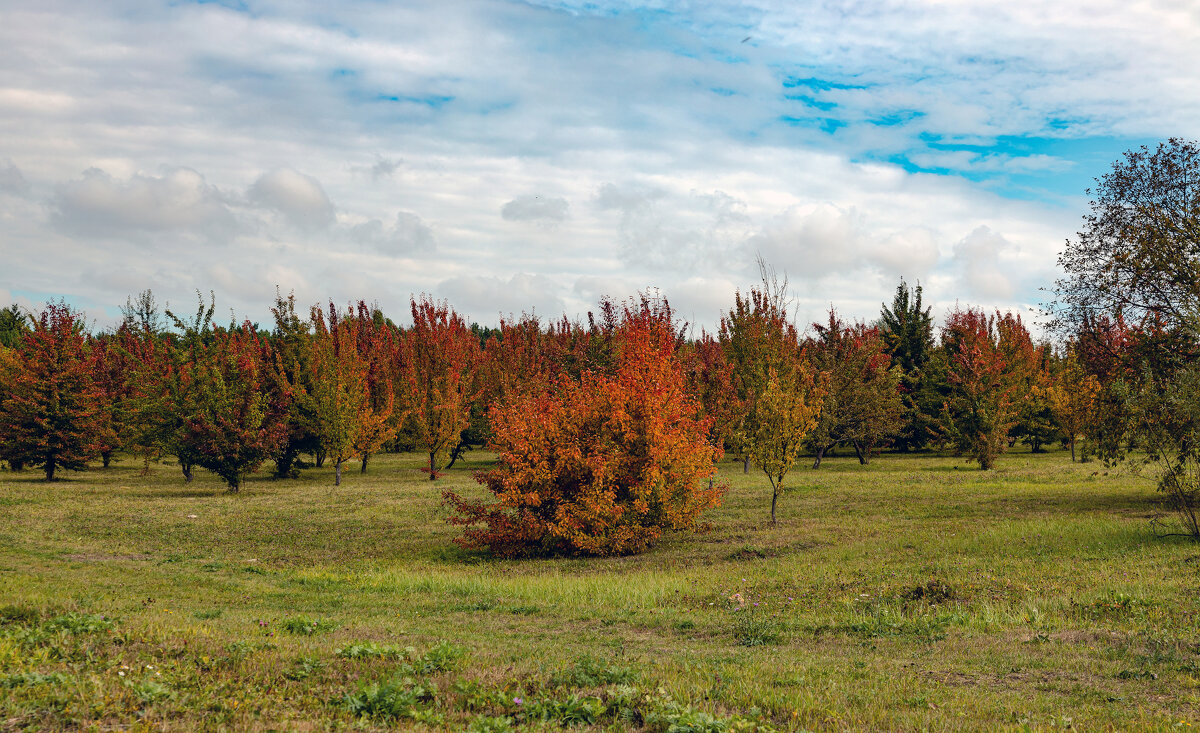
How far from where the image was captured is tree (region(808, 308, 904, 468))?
138 feet

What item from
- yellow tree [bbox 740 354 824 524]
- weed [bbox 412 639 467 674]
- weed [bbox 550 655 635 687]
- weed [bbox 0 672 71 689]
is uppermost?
yellow tree [bbox 740 354 824 524]

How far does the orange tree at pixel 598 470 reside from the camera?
20.0 m

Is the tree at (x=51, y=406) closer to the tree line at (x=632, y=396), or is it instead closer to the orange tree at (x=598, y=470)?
the tree line at (x=632, y=396)

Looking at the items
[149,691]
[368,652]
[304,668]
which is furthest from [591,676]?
[149,691]

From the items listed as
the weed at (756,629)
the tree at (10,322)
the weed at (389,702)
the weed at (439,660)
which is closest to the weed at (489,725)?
the weed at (389,702)

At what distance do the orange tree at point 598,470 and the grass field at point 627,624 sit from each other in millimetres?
890

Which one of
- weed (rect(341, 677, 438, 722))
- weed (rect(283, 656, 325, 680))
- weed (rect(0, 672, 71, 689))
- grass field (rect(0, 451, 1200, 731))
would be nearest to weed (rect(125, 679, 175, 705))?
grass field (rect(0, 451, 1200, 731))

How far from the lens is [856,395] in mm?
43219

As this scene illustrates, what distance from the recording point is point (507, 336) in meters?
62.7

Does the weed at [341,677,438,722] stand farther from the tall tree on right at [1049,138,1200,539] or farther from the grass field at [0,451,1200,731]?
the tall tree on right at [1049,138,1200,539]

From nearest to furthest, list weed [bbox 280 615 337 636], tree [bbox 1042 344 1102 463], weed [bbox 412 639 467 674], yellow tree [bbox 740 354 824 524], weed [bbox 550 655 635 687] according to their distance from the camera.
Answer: weed [bbox 550 655 635 687]
weed [bbox 412 639 467 674]
weed [bbox 280 615 337 636]
yellow tree [bbox 740 354 824 524]
tree [bbox 1042 344 1102 463]

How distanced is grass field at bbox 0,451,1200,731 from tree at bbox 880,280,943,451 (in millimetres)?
27721

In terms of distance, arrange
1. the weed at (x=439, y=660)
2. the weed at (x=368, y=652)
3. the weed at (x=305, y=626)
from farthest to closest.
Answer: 1. the weed at (x=305, y=626)
2. the weed at (x=368, y=652)
3. the weed at (x=439, y=660)

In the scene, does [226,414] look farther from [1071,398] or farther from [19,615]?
[1071,398]
